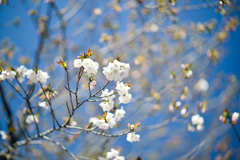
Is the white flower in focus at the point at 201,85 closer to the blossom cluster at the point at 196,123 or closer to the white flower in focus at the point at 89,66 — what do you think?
the blossom cluster at the point at 196,123

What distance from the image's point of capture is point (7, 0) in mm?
3469

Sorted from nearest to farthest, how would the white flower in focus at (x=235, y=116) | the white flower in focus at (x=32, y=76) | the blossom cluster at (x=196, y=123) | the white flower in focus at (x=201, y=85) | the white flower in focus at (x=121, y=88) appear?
the white flower in focus at (x=121, y=88) < the white flower in focus at (x=32, y=76) < the white flower in focus at (x=235, y=116) < the blossom cluster at (x=196, y=123) < the white flower in focus at (x=201, y=85)

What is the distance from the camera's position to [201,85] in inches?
187

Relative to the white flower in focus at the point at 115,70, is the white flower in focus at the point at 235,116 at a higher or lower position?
lower

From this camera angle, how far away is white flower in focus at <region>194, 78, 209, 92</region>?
185 inches

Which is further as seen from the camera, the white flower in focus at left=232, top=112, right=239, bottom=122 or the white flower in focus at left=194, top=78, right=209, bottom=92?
the white flower in focus at left=194, top=78, right=209, bottom=92

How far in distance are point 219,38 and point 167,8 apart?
196 centimetres

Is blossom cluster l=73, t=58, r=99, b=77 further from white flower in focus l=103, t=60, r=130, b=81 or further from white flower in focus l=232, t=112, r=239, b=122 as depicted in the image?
white flower in focus l=232, t=112, r=239, b=122

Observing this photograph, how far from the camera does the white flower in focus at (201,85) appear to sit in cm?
470

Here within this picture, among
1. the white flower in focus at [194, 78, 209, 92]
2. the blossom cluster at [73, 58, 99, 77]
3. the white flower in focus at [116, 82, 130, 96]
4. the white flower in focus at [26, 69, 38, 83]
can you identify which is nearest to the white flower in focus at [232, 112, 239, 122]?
the white flower in focus at [116, 82, 130, 96]

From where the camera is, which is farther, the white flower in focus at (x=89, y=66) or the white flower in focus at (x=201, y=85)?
the white flower in focus at (x=201, y=85)

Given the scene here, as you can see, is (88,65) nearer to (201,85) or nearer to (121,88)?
(121,88)

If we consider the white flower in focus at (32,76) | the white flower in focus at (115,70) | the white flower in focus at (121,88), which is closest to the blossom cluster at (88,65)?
the white flower in focus at (115,70)

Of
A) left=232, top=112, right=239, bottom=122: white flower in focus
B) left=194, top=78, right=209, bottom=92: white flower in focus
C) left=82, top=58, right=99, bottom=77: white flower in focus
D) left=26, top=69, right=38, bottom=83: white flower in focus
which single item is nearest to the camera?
left=82, top=58, right=99, bottom=77: white flower in focus
